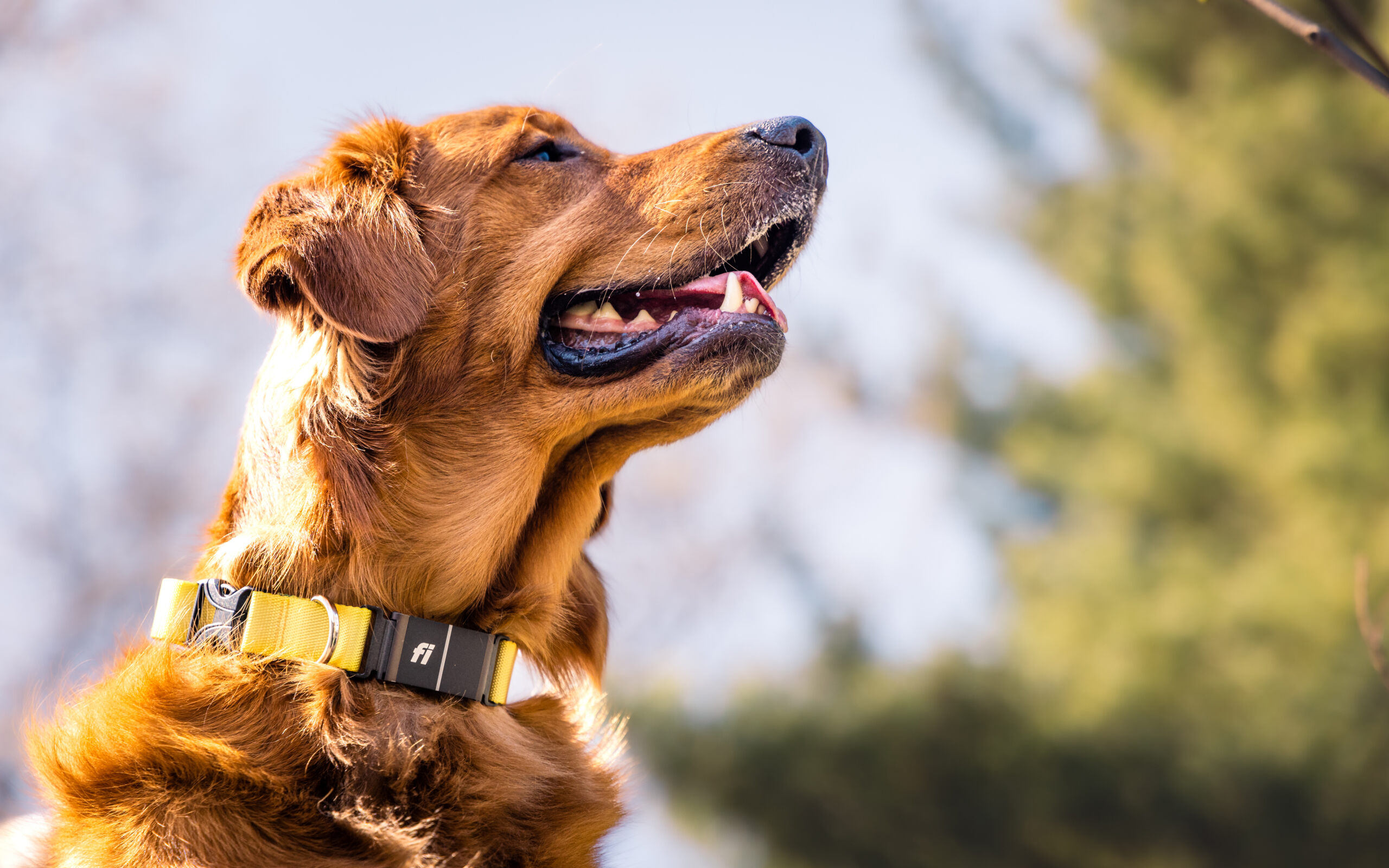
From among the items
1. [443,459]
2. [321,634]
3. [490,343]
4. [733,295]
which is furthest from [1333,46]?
[321,634]

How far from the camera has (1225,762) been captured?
805 centimetres

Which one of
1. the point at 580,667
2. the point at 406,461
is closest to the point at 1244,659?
the point at 580,667

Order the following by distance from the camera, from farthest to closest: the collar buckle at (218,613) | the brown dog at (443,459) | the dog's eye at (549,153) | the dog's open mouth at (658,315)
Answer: the dog's eye at (549,153), the dog's open mouth at (658,315), the collar buckle at (218,613), the brown dog at (443,459)

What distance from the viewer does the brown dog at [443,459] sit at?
2.31 meters

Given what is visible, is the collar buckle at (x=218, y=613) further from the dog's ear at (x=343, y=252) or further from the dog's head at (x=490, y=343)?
the dog's ear at (x=343, y=252)

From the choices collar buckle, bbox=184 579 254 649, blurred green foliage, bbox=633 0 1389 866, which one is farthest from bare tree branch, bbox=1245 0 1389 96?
blurred green foliage, bbox=633 0 1389 866

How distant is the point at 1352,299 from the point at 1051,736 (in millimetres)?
4157

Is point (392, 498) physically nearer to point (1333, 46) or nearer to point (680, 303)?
point (680, 303)

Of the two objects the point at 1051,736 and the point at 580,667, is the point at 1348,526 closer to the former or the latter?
the point at 1051,736

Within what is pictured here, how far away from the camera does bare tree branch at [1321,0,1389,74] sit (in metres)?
1.66

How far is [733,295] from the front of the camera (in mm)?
2887

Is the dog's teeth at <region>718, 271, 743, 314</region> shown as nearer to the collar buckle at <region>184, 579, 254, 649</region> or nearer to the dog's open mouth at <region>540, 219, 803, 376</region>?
the dog's open mouth at <region>540, 219, 803, 376</region>


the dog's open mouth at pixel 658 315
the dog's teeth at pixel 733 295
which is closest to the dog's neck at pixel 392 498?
the dog's open mouth at pixel 658 315

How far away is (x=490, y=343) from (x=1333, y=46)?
191cm
